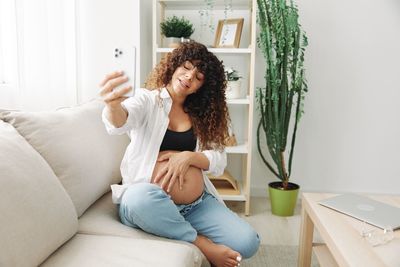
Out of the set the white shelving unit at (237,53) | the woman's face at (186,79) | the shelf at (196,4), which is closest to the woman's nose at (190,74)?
the woman's face at (186,79)

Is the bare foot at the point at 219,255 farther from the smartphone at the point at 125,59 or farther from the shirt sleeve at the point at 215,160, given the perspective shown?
the smartphone at the point at 125,59

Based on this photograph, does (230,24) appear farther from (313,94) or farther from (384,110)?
(384,110)

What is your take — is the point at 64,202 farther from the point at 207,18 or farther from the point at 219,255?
the point at 207,18

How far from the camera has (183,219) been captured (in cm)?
137

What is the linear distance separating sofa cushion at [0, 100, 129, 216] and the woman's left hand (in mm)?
209

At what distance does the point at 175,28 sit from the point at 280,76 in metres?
0.67

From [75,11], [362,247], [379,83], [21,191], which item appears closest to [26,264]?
[21,191]

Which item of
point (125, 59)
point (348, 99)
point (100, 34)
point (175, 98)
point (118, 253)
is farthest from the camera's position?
point (348, 99)

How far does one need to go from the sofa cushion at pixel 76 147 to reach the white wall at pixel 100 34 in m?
0.59

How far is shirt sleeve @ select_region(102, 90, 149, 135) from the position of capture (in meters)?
1.35

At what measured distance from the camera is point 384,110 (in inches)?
107

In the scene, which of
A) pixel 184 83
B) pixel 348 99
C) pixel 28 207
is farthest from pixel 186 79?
pixel 348 99

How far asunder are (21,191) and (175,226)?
505 millimetres

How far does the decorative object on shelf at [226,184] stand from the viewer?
8.13ft
